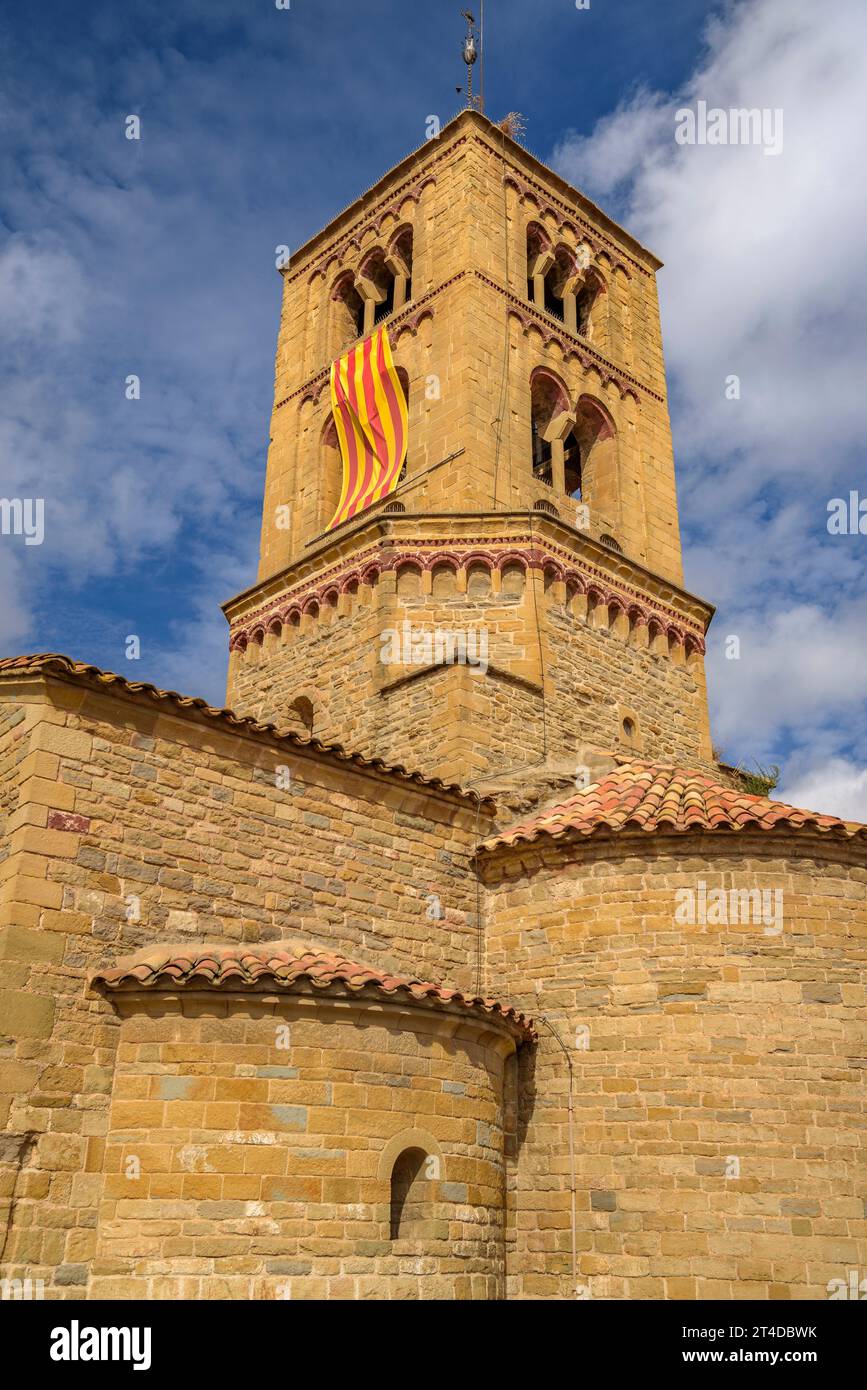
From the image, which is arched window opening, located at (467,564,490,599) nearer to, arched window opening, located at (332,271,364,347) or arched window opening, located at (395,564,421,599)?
arched window opening, located at (395,564,421,599)

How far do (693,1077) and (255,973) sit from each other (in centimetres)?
399

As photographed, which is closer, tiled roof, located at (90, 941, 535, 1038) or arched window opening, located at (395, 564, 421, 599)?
tiled roof, located at (90, 941, 535, 1038)

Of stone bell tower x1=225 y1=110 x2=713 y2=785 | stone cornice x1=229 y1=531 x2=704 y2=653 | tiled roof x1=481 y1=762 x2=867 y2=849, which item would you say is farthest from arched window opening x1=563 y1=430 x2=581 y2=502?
tiled roof x1=481 y1=762 x2=867 y2=849

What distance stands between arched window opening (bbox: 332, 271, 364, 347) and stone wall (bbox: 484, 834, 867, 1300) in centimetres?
1248

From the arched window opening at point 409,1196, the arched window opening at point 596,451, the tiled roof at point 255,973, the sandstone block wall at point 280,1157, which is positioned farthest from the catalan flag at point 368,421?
the arched window opening at point 409,1196

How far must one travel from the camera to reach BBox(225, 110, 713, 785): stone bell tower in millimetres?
14766

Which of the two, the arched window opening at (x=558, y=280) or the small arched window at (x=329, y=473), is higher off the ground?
the arched window opening at (x=558, y=280)

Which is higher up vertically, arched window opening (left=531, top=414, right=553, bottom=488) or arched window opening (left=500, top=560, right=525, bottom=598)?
arched window opening (left=531, top=414, right=553, bottom=488)

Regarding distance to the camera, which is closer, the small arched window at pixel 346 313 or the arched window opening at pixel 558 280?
the arched window opening at pixel 558 280

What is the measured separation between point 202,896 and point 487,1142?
10.4 feet

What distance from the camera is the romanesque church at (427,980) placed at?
8273 mm

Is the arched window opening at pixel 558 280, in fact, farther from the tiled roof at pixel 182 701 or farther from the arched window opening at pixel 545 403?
the tiled roof at pixel 182 701

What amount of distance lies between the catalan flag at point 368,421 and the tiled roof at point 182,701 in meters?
6.41
